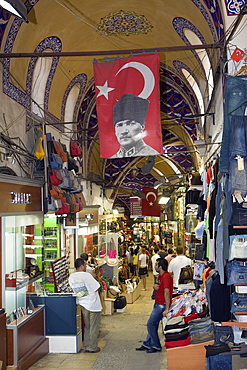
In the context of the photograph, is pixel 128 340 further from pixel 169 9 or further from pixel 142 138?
pixel 169 9

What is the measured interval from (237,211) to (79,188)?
19.7 ft

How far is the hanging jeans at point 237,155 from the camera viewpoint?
4.36 meters

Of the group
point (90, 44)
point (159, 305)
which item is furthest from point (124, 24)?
point (159, 305)

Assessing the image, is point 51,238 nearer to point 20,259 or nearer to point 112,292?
point 112,292

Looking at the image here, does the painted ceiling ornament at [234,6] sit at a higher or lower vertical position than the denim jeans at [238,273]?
higher

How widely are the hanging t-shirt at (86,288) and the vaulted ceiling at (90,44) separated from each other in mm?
2892

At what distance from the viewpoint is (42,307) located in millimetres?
7426

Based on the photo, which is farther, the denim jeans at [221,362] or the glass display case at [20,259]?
the glass display case at [20,259]

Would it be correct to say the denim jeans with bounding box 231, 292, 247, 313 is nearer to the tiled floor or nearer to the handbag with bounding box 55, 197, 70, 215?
the tiled floor

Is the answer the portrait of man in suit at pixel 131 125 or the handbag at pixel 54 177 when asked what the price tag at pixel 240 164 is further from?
the handbag at pixel 54 177

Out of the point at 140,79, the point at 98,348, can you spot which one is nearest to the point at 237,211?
the point at 140,79

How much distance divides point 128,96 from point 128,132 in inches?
17.5

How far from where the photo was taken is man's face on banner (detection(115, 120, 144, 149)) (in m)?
5.45

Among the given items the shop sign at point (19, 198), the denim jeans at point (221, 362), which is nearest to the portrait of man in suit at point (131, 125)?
the shop sign at point (19, 198)
